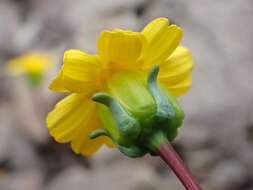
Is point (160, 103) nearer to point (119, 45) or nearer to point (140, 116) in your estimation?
point (140, 116)

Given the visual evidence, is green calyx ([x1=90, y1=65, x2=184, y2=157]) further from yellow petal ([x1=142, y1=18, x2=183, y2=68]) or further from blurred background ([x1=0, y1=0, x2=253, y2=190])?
blurred background ([x1=0, y1=0, x2=253, y2=190])

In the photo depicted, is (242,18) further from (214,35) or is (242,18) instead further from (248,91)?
(248,91)

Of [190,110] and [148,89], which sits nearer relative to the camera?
[148,89]

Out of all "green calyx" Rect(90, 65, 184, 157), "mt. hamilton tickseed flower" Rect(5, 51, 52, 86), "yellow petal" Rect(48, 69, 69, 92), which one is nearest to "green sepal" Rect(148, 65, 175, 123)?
"green calyx" Rect(90, 65, 184, 157)

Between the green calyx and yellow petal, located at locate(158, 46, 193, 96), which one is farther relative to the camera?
yellow petal, located at locate(158, 46, 193, 96)

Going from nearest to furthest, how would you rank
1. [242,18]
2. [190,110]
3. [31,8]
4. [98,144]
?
[98,144] → [190,110] → [242,18] → [31,8]

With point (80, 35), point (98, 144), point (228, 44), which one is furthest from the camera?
point (80, 35)

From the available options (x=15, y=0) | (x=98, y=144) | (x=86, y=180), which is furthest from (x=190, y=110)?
(x=15, y=0)

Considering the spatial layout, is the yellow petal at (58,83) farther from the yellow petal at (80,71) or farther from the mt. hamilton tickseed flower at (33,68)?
the mt. hamilton tickseed flower at (33,68)
